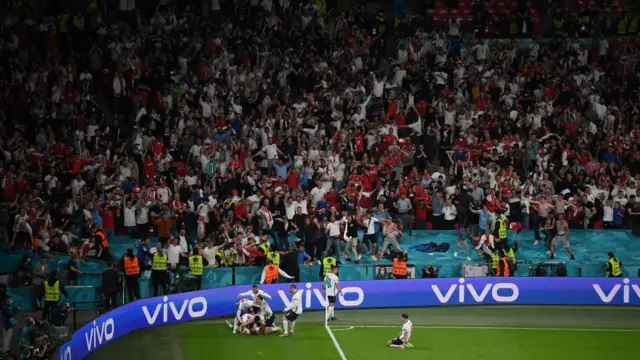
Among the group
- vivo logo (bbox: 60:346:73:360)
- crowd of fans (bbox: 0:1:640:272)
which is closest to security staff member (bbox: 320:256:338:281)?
crowd of fans (bbox: 0:1:640:272)

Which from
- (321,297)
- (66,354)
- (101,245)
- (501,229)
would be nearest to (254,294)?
(321,297)

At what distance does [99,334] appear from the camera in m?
25.9

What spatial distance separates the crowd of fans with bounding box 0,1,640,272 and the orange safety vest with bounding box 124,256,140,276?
68.1 inches

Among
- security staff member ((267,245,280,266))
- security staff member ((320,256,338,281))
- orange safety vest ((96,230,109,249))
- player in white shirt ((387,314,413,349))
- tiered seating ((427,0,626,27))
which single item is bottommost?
player in white shirt ((387,314,413,349))

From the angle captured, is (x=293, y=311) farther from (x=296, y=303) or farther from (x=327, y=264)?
(x=327, y=264)

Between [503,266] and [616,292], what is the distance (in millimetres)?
3650

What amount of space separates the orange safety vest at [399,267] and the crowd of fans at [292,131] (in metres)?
1.75

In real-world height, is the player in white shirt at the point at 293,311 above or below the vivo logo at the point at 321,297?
above

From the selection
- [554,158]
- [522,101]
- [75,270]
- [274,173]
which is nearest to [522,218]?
[554,158]

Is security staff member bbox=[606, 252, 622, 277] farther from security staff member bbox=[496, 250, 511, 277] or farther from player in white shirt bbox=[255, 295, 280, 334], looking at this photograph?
player in white shirt bbox=[255, 295, 280, 334]

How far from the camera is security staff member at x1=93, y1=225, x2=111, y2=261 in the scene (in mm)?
32719

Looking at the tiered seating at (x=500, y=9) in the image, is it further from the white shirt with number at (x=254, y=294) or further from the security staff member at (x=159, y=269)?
the white shirt with number at (x=254, y=294)

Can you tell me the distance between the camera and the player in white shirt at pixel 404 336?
1086 inches

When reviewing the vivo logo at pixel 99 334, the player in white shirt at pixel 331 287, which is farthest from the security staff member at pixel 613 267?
the vivo logo at pixel 99 334
